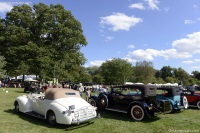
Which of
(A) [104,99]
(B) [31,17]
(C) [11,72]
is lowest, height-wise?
(A) [104,99]

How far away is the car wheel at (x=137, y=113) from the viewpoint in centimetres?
1012

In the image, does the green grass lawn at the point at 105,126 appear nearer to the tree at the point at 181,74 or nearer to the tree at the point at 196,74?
the tree at the point at 181,74

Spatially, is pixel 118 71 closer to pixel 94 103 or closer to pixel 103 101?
pixel 94 103

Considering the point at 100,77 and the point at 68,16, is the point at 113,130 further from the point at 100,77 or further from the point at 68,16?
the point at 100,77

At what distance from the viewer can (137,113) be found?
33.8 ft

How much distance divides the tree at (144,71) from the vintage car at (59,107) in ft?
247

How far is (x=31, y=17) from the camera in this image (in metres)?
39.6

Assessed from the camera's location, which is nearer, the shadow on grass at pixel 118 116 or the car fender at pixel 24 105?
the shadow on grass at pixel 118 116

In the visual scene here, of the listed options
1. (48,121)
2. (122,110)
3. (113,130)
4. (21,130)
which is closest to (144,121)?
(122,110)

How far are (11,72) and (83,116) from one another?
103ft

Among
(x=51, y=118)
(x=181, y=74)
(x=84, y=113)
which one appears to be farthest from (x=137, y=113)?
(x=181, y=74)

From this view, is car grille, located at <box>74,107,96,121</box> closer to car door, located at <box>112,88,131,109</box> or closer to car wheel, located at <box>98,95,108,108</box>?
car door, located at <box>112,88,131,109</box>

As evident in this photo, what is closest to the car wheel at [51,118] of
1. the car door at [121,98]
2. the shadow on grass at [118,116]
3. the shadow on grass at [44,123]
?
the shadow on grass at [44,123]

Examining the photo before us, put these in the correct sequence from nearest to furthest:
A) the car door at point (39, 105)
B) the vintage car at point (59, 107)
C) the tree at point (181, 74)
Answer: the vintage car at point (59, 107) < the car door at point (39, 105) < the tree at point (181, 74)
